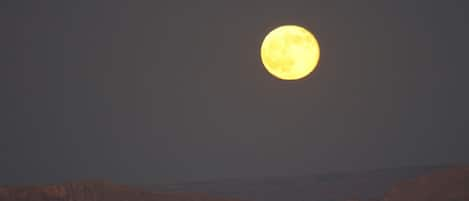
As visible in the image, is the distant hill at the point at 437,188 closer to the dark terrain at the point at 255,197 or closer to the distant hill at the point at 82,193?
the dark terrain at the point at 255,197

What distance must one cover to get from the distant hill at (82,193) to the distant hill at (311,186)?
152 ft

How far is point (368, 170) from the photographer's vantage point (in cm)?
8494

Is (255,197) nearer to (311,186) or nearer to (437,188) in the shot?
(311,186)

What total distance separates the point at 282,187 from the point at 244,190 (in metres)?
3.84

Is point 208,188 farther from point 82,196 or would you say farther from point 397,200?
point 82,196

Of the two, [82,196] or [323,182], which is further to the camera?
[323,182]

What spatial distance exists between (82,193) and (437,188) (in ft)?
48.8

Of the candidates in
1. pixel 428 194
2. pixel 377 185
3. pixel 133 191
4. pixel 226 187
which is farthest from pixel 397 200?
pixel 226 187

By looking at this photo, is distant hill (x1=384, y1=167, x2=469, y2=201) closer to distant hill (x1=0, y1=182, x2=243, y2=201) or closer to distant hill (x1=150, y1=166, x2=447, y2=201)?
distant hill (x1=0, y1=182, x2=243, y2=201)

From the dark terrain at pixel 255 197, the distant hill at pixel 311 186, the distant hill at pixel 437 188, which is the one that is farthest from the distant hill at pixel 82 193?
the distant hill at pixel 311 186

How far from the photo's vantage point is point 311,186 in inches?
3063

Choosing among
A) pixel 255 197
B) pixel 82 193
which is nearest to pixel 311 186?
pixel 255 197

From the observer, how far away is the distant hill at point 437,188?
28.2 metres

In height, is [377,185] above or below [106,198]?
above
